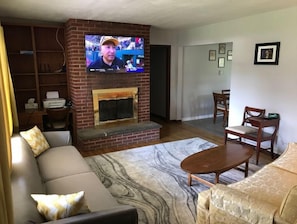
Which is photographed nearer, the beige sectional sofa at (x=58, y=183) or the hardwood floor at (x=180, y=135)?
the beige sectional sofa at (x=58, y=183)

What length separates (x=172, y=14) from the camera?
3.84 metres

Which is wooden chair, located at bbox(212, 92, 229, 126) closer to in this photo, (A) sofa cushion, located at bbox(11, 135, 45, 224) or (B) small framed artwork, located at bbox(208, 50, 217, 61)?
(B) small framed artwork, located at bbox(208, 50, 217, 61)

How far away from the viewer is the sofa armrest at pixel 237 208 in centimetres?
161

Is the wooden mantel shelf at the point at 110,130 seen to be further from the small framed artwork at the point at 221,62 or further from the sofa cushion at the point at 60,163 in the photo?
the small framed artwork at the point at 221,62

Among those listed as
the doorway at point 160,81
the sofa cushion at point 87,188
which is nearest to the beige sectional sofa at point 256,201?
the sofa cushion at point 87,188

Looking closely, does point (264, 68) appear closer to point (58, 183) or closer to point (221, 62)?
point (221, 62)

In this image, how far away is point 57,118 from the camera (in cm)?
410

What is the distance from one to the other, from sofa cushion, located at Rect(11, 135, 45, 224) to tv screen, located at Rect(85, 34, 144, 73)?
6.72 ft

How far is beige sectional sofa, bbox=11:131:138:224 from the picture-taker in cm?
150

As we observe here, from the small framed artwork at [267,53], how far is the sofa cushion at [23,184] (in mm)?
3776

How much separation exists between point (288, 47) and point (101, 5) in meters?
2.84

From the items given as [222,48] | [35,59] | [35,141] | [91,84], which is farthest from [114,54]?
[222,48]

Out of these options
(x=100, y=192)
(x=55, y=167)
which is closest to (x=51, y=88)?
(x=55, y=167)

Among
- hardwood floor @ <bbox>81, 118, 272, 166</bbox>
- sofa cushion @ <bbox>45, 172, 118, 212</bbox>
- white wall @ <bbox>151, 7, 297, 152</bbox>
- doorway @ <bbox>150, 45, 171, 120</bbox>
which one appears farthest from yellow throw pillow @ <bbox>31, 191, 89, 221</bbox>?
doorway @ <bbox>150, 45, 171, 120</bbox>
